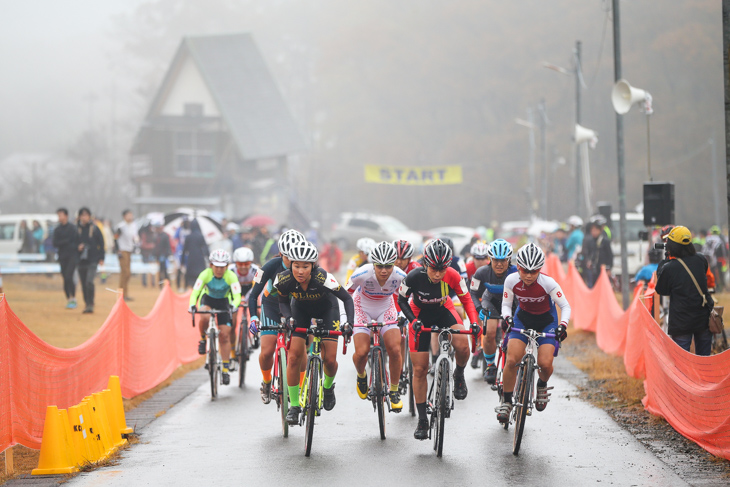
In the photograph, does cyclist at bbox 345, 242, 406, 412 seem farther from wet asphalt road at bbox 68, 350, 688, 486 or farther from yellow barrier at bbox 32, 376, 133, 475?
yellow barrier at bbox 32, 376, 133, 475

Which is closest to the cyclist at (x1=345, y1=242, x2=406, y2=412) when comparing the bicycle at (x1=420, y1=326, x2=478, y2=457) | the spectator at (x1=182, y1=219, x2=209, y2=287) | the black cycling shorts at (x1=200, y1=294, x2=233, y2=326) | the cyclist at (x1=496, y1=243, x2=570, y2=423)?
the bicycle at (x1=420, y1=326, x2=478, y2=457)

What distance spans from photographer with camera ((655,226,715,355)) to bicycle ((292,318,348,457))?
138 inches

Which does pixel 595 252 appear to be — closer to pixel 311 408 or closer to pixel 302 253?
pixel 302 253

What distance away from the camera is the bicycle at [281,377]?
888cm

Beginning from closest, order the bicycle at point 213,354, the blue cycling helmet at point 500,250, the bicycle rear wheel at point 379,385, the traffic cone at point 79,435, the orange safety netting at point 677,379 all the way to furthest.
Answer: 1. the orange safety netting at point 677,379
2. the traffic cone at point 79,435
3. the bicycle rear wheel at point 379,385
4. the blue cycling helmet at point 500,250
5. the bicycle at point 213,354

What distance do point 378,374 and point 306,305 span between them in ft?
3.09

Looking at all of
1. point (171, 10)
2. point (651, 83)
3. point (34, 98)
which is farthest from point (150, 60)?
point (651, 83)

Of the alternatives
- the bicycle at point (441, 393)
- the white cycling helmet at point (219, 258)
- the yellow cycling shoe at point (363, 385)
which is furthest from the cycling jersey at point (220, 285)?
the bicycle at point (441, 393)

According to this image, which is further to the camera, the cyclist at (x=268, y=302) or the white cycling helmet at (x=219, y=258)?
the white cycling helmet at (x=219, y=258)

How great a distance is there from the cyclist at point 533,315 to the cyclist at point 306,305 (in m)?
1.53

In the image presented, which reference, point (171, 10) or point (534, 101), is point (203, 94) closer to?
point (534, 101)

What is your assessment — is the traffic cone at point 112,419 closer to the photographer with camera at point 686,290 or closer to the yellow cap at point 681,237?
the photographer with camera at point 686,290

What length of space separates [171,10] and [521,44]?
3275 cm

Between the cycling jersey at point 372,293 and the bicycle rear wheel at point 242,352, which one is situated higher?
the cycling jersey at point 372,293
